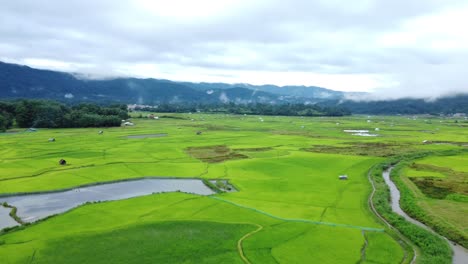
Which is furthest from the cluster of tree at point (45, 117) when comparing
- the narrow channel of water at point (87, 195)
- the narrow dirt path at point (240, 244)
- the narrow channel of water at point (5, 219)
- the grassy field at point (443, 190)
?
the narrow dirt path at point (240, 244)

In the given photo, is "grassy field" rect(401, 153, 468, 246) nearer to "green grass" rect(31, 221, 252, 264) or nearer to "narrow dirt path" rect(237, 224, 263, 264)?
"narrow dirt path" rect(237, 224, 263, 264)

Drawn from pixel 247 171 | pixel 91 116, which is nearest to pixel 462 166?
pixel 247 171

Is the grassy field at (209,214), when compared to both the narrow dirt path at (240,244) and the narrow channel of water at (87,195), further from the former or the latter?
the narrow channel of water at (87,195)

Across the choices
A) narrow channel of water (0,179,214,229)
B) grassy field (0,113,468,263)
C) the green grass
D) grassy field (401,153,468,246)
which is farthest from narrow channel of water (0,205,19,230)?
grassy field (401,153,468,246)

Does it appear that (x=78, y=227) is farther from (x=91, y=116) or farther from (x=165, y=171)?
(x=91, y=116)

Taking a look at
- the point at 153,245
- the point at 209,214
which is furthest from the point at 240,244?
the point at 209,214

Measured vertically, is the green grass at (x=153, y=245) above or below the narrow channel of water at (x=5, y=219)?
above
